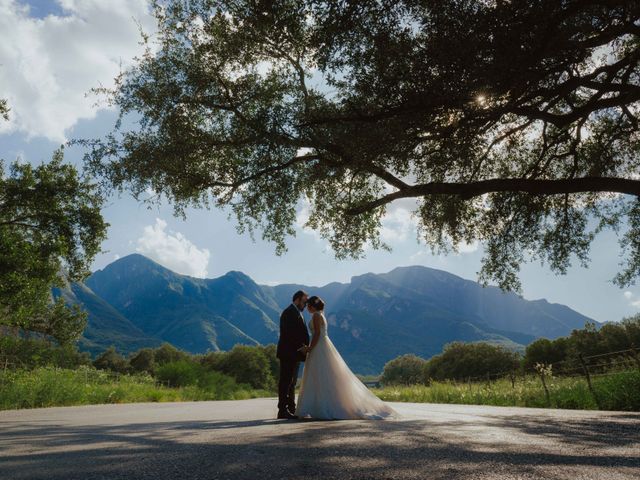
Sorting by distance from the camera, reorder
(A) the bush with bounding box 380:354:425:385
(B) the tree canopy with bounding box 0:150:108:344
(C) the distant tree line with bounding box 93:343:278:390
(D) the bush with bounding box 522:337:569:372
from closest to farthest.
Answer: (B) the tree canopy with bounding box 0:150:108:344 < (D) the bush with bounding box 522:337:569:372 < (C) the distant tree line with bounding box 93:343:278:390 < (A) the bush with bounding box 380:354:425:385

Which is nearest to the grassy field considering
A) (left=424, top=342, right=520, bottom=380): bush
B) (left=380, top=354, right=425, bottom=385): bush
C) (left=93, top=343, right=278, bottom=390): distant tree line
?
(left=424, top=342, right=520, bottom=380): bush

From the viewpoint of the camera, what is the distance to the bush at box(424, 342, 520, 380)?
84.9m

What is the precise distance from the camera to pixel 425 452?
4656 millimetres

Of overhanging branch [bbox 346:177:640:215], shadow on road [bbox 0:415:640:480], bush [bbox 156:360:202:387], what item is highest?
overhanging branch [bbox 346:177:640:215]

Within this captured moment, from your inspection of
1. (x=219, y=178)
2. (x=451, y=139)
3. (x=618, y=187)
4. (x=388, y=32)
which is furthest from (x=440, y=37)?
(x=219, y=178)

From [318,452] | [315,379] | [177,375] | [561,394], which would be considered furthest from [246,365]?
[318,452]

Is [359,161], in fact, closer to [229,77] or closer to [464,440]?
[229,77]

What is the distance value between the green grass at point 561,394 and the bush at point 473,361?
208 ft

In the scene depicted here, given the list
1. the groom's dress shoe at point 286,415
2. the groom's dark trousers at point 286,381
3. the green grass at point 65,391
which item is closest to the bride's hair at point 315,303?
the groom's dark trousers at point 286,381

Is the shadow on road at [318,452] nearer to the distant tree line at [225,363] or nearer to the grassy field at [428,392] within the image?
the grassy field at [428,392]

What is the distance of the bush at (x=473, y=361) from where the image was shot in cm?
8488

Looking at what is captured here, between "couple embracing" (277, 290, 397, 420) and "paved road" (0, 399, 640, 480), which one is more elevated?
"couple embracing" (277, 290, 397, 420)

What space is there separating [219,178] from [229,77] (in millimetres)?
3132

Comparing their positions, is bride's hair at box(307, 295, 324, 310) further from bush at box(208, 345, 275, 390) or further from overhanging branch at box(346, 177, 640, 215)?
bush at box(208, 345, 275, 390)
